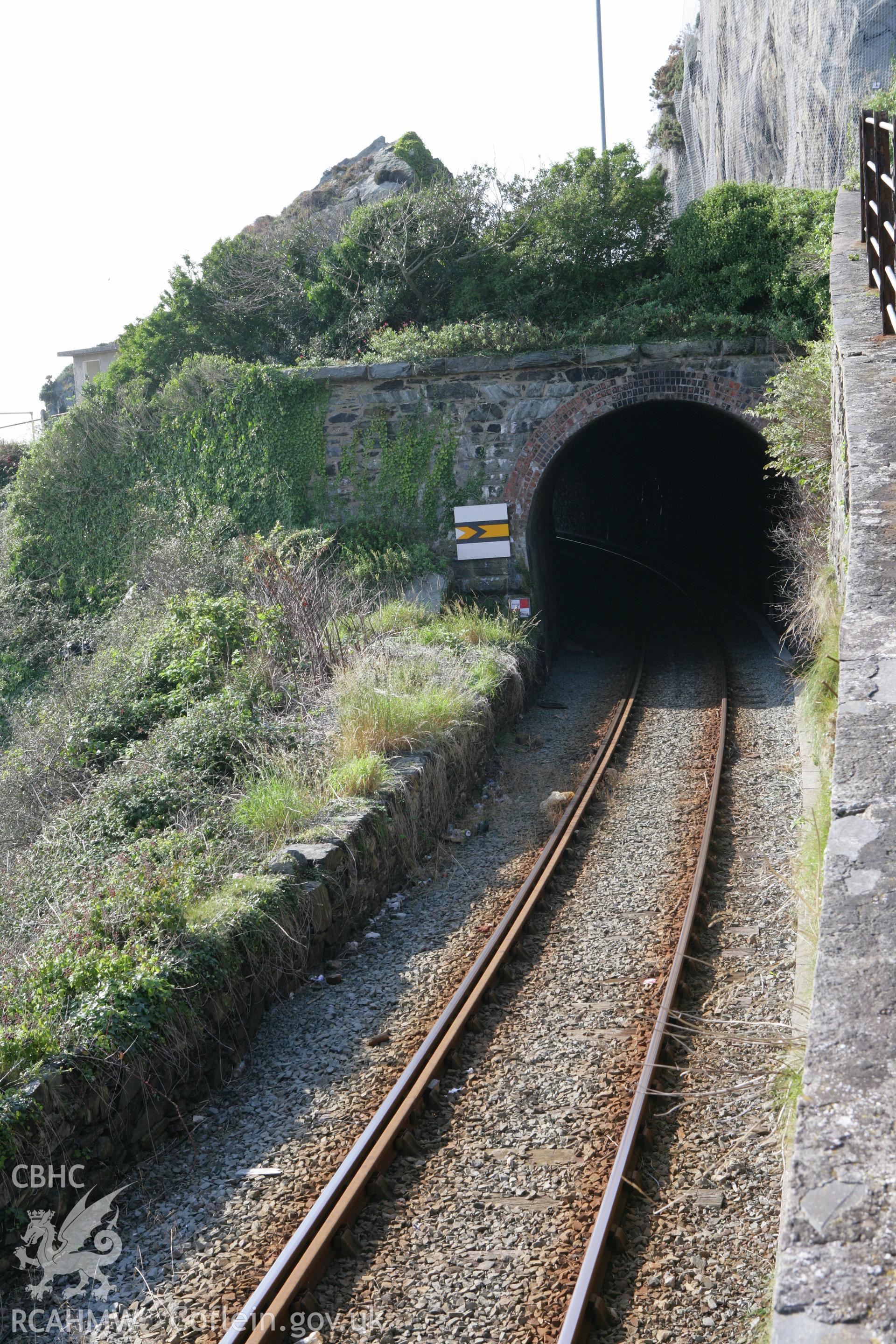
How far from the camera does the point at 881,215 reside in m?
6.63

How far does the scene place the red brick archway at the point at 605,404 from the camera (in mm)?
14086

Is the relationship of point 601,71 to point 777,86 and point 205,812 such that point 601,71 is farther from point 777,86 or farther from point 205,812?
point 205,812

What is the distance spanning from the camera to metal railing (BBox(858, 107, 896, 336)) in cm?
652

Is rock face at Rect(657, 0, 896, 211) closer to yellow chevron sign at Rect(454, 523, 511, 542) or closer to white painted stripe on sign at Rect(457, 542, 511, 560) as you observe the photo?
yellow chevron sign at Rect(454, 523, 511, 542)

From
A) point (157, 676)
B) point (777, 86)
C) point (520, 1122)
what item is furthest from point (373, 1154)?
point (777, 86)

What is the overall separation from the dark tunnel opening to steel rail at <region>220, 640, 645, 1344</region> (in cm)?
834

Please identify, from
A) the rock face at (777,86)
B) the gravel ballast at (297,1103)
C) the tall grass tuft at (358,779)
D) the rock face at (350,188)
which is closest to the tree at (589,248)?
the rock face at (777,86)

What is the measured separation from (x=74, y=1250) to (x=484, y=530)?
11752 mm

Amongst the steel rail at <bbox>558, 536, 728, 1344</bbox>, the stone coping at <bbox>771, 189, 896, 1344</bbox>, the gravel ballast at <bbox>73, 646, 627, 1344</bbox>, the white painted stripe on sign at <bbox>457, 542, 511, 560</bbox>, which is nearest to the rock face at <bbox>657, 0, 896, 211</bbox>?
the white painted stripe on sign at <bbox>457, 542, 511, 560</bbox>

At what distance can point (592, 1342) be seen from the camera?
356cm

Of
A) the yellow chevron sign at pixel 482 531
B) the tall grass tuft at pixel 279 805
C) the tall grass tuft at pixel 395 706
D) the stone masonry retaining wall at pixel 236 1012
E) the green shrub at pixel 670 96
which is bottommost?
the stone masonry retaining wall at pixel 236 1012

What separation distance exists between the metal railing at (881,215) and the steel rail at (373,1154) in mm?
4804

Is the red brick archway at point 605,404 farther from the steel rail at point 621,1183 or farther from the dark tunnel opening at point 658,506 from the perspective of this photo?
the steel rail at point 621,1183

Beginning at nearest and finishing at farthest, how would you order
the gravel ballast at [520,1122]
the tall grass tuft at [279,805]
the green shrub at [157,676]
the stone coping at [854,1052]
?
1. the stone coping at [854,1052]
2. the gravel ballast at [520,1122]
3. the tall grass tuft at [279,805]
4. the green shrub at [157,676]
